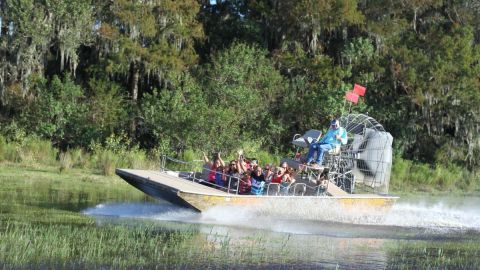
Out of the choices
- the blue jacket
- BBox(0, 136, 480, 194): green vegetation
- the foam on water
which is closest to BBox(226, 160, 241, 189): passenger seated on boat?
the foam on water

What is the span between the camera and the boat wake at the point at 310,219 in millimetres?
18922

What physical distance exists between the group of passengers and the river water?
2.87ft

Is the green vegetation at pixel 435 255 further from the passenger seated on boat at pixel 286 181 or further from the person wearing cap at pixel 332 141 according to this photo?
the person wearing cap at pixel 332 141

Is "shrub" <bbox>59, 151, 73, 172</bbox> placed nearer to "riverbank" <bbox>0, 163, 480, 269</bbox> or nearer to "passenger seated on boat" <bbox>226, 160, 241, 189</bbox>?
"riverbank" <bbox>0, 163, 480, 269</bbox>

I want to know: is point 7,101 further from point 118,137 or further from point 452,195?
point 452,195

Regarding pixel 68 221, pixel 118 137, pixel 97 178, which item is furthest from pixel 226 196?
pixel 118 137

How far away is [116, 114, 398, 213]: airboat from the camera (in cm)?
1906

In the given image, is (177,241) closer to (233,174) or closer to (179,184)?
(179,184)

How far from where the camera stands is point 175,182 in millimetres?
19781

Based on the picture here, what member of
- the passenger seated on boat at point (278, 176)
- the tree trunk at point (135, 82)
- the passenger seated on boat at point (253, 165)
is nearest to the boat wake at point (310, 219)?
the passenger seated on boat at point (278, 176)

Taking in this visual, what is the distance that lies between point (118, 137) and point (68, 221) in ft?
61.3

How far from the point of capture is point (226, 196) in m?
19.0

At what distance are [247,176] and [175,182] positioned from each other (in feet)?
6.09

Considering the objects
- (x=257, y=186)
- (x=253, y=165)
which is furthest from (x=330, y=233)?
(x=253, y=165)
